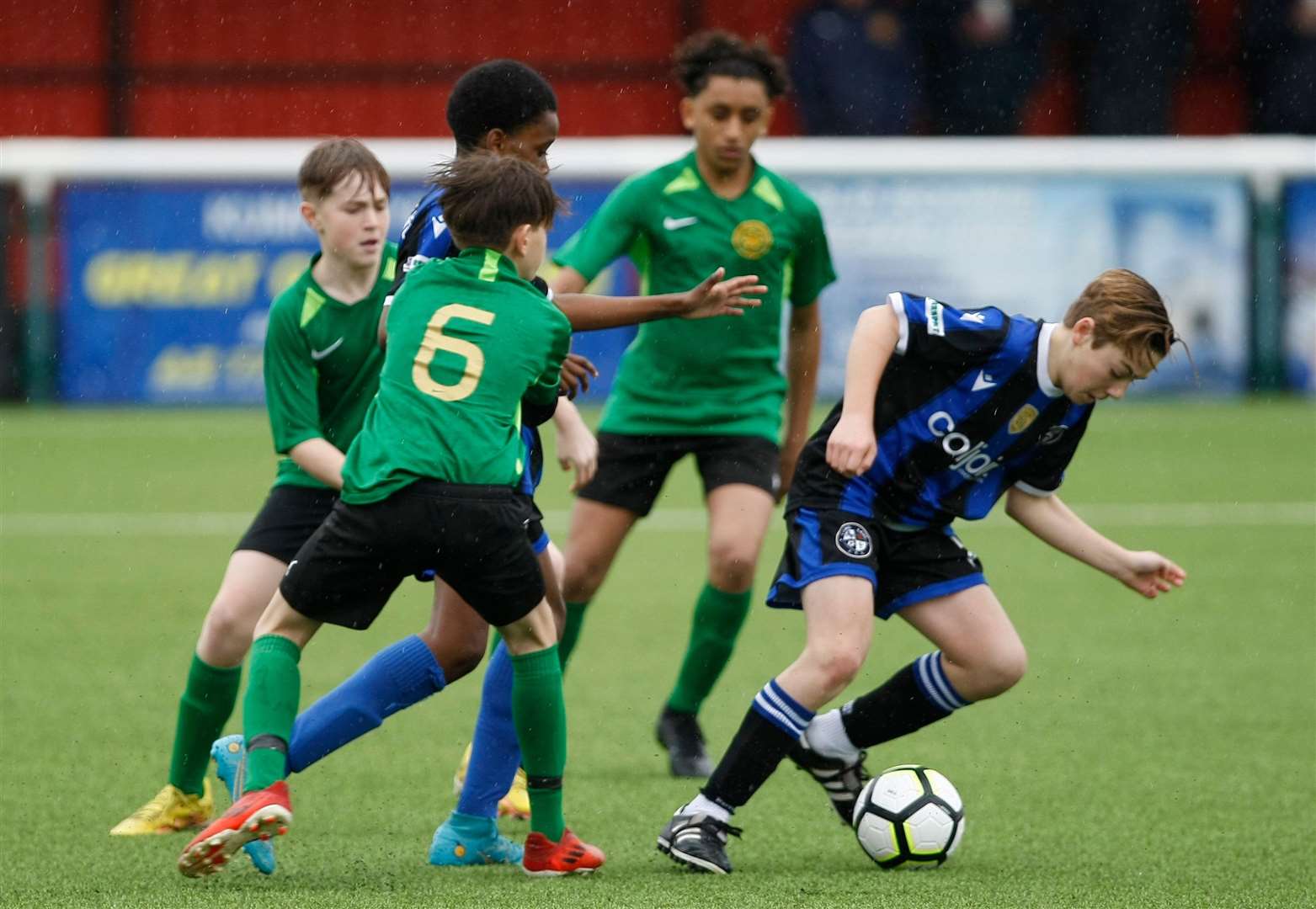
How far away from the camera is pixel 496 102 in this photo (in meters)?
4.63

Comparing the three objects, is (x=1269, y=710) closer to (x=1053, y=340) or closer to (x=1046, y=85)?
(x=1053, y=340)

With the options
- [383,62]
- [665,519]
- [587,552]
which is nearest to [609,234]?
[587,552]

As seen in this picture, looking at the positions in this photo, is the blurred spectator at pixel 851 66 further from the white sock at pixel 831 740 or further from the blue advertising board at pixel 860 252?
the white sock at pixel 831 740

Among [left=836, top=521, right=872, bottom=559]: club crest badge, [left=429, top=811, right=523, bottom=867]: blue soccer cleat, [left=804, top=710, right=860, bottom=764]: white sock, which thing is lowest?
[left=429, top=811, right=523, bottom=867]: blue soccer cleat

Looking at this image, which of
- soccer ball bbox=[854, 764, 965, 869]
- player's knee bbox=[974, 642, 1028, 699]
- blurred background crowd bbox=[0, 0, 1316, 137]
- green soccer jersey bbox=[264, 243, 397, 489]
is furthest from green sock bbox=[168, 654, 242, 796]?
blurred background crowd bbox=[0, 0, 1316, 137]

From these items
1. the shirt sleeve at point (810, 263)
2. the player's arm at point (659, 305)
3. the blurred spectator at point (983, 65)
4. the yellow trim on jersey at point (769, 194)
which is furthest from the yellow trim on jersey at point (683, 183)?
the blurred spectator at point (983, 65)

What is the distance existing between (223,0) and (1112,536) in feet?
42.5

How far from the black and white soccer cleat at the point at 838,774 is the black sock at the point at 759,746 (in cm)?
34

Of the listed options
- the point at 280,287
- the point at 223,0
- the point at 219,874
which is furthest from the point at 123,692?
the point at 223,0

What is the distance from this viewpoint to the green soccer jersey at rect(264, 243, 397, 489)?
4.65 meters

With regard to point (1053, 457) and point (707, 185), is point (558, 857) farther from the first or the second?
point (707, 185)

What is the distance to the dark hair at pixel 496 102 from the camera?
4.62 metres

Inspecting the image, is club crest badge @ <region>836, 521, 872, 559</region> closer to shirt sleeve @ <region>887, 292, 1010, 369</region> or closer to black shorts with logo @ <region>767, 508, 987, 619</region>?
black shorts with logo @ <region>767, 508, 987, 619</region>

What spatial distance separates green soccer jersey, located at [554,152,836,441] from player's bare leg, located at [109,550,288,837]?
1.48 metres
